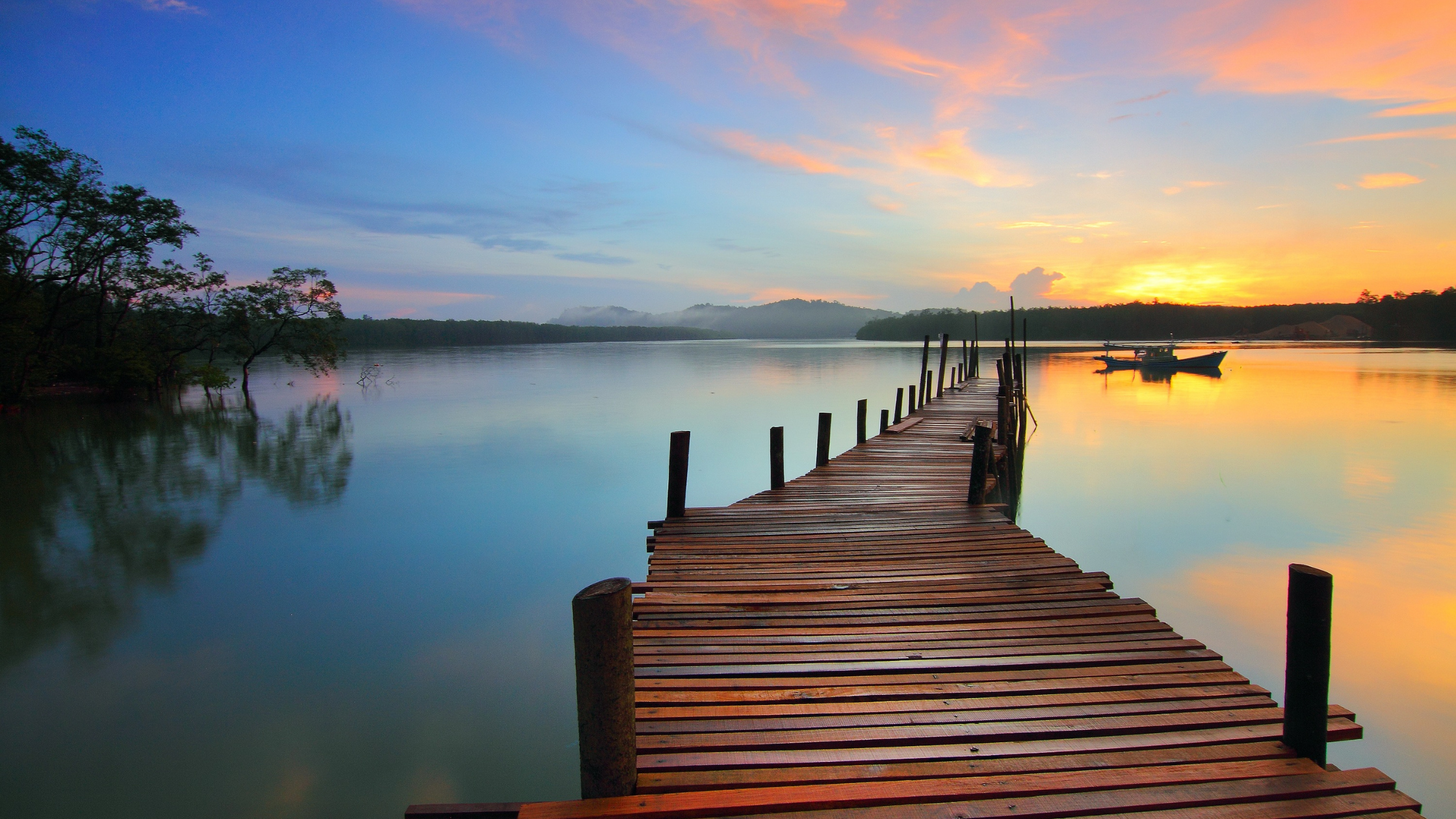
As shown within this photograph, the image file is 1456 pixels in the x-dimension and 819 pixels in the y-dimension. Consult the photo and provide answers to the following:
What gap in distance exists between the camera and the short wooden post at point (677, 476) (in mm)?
7535

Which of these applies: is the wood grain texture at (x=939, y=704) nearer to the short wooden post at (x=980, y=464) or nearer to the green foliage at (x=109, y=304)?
the short wooden post at (x=980, y=464)

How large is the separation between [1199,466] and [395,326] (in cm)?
11890

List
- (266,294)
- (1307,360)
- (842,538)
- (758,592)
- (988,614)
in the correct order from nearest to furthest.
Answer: (988,614), (758,592), (842,538), (266,294), (1307,360)

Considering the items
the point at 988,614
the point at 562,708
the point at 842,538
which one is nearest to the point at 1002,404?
the point at 842,538

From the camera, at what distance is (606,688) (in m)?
2.49

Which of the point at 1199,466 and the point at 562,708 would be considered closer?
the point at 562,708

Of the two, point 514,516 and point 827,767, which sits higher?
point 827,767

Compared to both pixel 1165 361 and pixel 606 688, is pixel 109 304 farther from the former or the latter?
pixel 1165 361

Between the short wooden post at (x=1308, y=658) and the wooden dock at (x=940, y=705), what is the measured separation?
0.37 feet

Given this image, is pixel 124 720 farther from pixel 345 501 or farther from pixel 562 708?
pixel 345 501

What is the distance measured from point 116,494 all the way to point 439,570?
9043 millimetres

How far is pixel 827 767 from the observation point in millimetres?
2803

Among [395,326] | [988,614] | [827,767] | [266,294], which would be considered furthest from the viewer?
[395,326]

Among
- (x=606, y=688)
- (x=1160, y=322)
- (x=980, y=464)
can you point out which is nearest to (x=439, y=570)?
(x=980, y=464)
